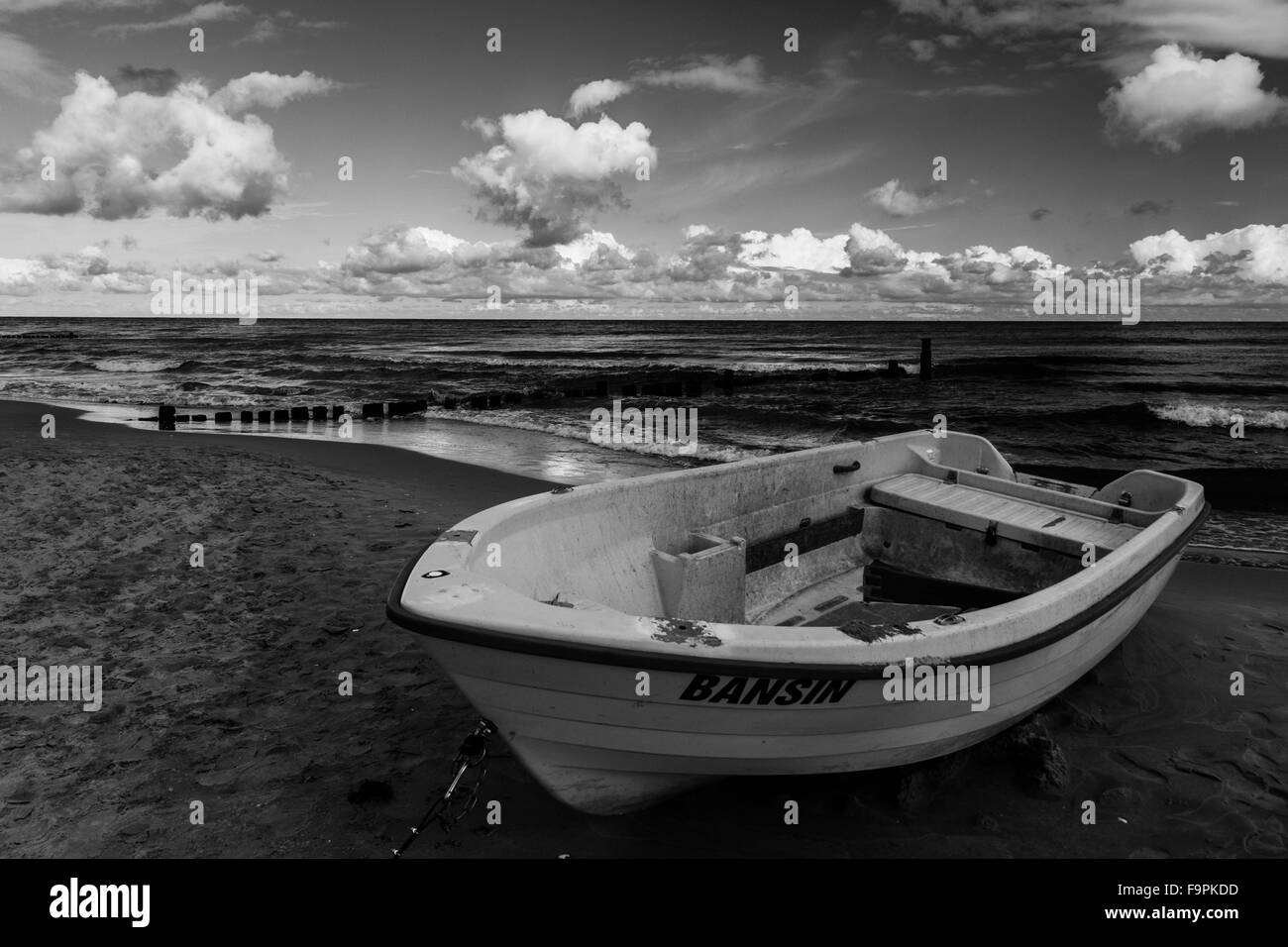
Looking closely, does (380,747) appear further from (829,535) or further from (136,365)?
(136,365)

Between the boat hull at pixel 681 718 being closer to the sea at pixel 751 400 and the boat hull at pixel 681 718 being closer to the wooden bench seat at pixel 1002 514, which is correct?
the wooden bench seat at pixel 1002 514

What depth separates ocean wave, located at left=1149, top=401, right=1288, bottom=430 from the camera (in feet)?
68.8

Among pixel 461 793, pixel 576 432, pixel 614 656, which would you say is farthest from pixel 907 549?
pixel 576 432

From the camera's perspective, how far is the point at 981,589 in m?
6.96

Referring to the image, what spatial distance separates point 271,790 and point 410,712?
1.04 meters

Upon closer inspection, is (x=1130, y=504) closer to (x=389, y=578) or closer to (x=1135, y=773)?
(x=1135, y=773)

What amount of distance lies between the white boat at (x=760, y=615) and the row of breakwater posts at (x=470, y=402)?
16.7 metres

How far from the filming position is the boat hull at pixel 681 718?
3.33 meters

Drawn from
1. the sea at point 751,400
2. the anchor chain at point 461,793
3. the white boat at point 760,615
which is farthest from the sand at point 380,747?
the sea at point 751,400

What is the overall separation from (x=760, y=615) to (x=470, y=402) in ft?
63.8

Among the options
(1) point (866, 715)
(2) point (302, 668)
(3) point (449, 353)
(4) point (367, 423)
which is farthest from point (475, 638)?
(3) point (449, 353)

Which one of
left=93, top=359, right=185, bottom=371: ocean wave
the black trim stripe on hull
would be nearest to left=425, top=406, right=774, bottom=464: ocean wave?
the black trim stripe on hull

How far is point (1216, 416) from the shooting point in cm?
2183

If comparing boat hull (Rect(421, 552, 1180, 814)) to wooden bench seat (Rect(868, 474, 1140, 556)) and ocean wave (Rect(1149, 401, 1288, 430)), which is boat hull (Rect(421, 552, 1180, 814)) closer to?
wooden bench seat (Rect(868, 474, 1140, 556))
